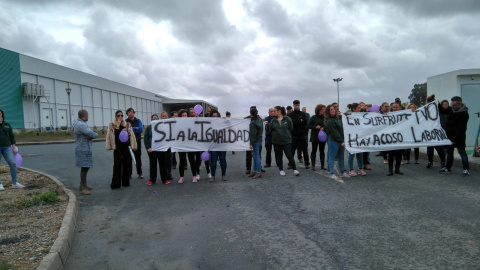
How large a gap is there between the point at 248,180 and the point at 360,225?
13.4ft

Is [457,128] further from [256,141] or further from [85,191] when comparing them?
[85,191]

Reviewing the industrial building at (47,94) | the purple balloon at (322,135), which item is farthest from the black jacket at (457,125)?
the industrial building at (47,94)

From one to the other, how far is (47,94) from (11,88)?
13.3ft

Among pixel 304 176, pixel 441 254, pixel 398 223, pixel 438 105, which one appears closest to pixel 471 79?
pixel 438 105

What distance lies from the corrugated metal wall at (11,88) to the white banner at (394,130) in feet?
117

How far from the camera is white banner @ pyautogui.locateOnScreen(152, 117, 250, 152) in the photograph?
8711 mm

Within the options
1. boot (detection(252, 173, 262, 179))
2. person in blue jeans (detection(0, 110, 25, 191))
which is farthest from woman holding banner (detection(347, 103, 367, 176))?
person in blue jeans (detection(0, 110, 25, 191))

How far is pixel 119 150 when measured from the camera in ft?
26.2

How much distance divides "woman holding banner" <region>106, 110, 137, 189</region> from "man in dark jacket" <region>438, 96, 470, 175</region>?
27.7ft

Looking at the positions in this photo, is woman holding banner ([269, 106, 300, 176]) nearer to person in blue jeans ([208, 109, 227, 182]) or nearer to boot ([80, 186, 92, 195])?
person in blue jeans ([208, 109, 227, 182])

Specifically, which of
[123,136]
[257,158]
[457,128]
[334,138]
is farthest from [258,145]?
[457,128]

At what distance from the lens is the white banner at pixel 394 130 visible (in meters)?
8.97

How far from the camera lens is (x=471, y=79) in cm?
1326

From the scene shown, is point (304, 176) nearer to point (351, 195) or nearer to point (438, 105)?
point (351, 195)
